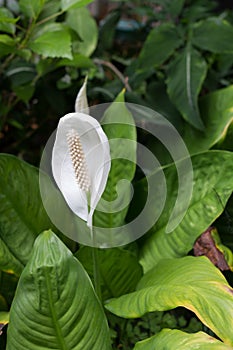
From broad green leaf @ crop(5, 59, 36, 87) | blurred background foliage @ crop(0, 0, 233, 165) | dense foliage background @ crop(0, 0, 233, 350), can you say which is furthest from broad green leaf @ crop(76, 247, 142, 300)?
broad green leaf @ crop(5, 59, 36, 87)

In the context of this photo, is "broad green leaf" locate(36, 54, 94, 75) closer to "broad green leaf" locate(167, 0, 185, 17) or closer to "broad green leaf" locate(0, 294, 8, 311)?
"broad green leaf" locate(167, 0, 185, 17)

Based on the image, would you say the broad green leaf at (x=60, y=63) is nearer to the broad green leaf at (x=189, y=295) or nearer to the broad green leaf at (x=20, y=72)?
the broad green leaf at (x=20, y=72)

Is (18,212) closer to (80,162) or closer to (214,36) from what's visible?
(80,162)

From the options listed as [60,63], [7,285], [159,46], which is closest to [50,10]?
[60,63]

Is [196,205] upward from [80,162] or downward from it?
downward

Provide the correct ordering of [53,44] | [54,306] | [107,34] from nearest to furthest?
[54,306], [53,44], [107,34]
